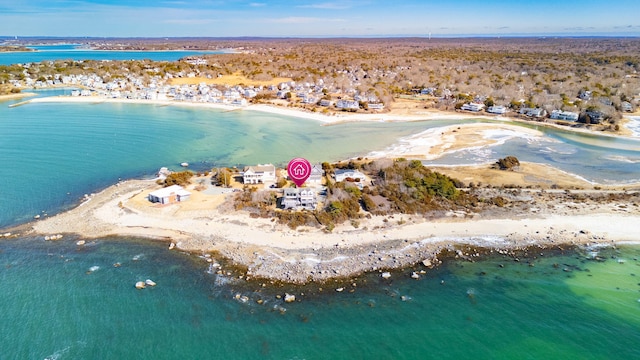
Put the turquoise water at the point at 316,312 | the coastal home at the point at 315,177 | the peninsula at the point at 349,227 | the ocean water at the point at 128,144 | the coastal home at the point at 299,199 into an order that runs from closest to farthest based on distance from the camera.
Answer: the turquoise water at the point at 316,312 → the peninsula at the point at 349,227 → the coastal home at the point at 299,199 → the coastal home at the point at 315,177 → the ocean water at the point at 128,144

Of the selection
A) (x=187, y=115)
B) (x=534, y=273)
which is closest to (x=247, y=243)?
(x=534, y=273)

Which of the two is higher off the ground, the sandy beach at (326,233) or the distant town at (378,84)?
the distant town at (378,84)

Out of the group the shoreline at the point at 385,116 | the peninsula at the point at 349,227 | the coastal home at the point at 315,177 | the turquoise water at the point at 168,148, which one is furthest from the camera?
the shoreline at the point at 385,116

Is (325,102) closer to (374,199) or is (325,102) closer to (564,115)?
(564,115)

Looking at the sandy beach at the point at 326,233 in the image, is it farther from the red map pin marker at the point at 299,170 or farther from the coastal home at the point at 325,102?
the coastal home at the point at 325,102

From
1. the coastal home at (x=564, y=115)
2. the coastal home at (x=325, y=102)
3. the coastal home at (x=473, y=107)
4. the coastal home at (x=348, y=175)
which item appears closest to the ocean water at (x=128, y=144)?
the coastal home at (x=348, y=175)

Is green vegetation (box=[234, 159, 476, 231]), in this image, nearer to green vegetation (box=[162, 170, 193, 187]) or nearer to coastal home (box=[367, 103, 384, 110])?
green vegetation (box=[162, 170, 193, 187])

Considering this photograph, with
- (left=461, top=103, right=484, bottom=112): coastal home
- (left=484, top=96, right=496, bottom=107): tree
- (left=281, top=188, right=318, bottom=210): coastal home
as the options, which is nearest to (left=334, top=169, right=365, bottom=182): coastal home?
(left=281, top=188, right=318, bottom=210): coastal home

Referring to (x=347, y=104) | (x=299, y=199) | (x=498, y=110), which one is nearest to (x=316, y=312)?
(x=299, y=199)
